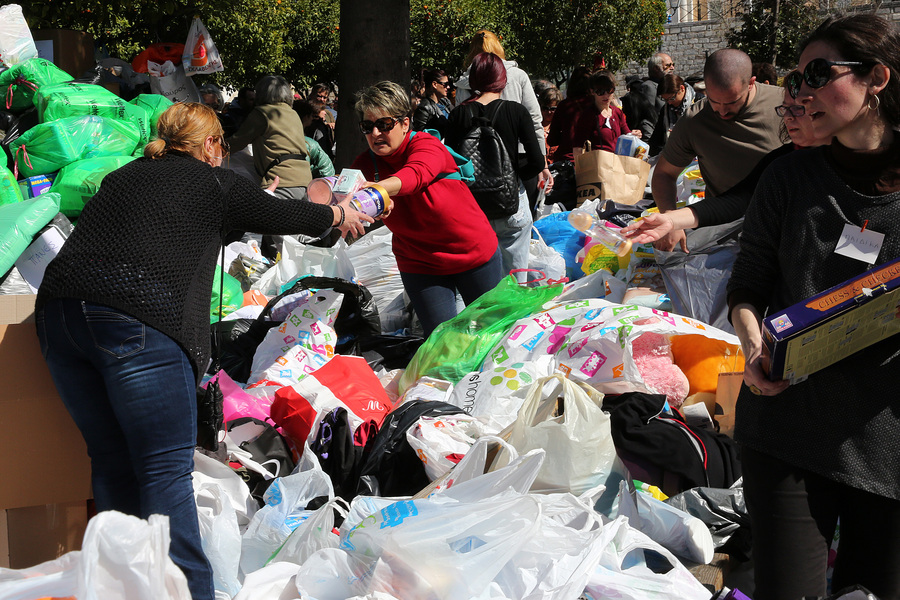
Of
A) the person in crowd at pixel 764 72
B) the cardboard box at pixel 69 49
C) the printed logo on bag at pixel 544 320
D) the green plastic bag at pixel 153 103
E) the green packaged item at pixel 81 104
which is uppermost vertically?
the cardboard box at pixel 69 49

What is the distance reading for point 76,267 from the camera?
2.20m

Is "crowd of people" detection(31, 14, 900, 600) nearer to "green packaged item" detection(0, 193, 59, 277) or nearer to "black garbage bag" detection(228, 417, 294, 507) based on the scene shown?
"black garbage bag" detection(228, 417, 294, 507)

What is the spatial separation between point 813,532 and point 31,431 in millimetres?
2164

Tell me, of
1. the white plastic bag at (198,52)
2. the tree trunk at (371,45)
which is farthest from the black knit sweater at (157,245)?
the white plastic bag at (198,52)

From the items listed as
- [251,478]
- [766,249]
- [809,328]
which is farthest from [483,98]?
[809,328]

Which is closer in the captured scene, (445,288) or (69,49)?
(445,288)

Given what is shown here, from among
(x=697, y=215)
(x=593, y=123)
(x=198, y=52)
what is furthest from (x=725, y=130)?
(x=198, y=52)

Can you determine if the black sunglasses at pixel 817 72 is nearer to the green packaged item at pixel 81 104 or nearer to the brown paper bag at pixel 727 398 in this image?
the brown paper bag at pixel 727 398

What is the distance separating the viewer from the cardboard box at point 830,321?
4.87 ft

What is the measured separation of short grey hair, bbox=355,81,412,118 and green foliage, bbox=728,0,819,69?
13.5 metres

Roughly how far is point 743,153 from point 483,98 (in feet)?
4.82

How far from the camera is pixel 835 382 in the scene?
63.4 inches

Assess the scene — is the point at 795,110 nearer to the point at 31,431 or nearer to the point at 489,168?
the point at 31,431

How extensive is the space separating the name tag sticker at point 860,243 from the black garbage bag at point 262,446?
7.14 feet
